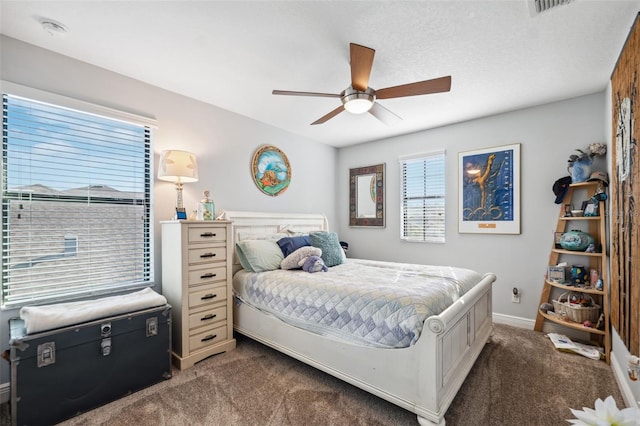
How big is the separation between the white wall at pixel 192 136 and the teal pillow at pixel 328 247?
915 millimetres

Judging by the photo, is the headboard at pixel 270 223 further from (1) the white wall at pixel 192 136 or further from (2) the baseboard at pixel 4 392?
(2) the baseboard at pixel 4 392

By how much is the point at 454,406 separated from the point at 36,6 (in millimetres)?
3702

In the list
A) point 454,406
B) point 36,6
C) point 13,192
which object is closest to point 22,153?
point 13,192

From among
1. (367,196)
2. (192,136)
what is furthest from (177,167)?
(367,196)

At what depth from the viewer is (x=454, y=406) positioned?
1.89 metres

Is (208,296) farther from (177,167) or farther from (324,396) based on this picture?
(324,396)

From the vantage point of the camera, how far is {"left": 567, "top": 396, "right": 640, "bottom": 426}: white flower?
0.54 m

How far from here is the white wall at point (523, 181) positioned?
3039mm

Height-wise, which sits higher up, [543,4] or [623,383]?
[543,4]

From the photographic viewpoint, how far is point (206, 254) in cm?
258

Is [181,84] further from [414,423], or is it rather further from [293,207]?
[414,423]

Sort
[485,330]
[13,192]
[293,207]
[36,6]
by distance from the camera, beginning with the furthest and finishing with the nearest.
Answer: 1. [293,207]
2. [485,330]
3. [13,192]
4. [36,6]

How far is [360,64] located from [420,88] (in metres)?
0.49

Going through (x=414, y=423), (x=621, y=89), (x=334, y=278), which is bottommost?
(x=414, y=423)
